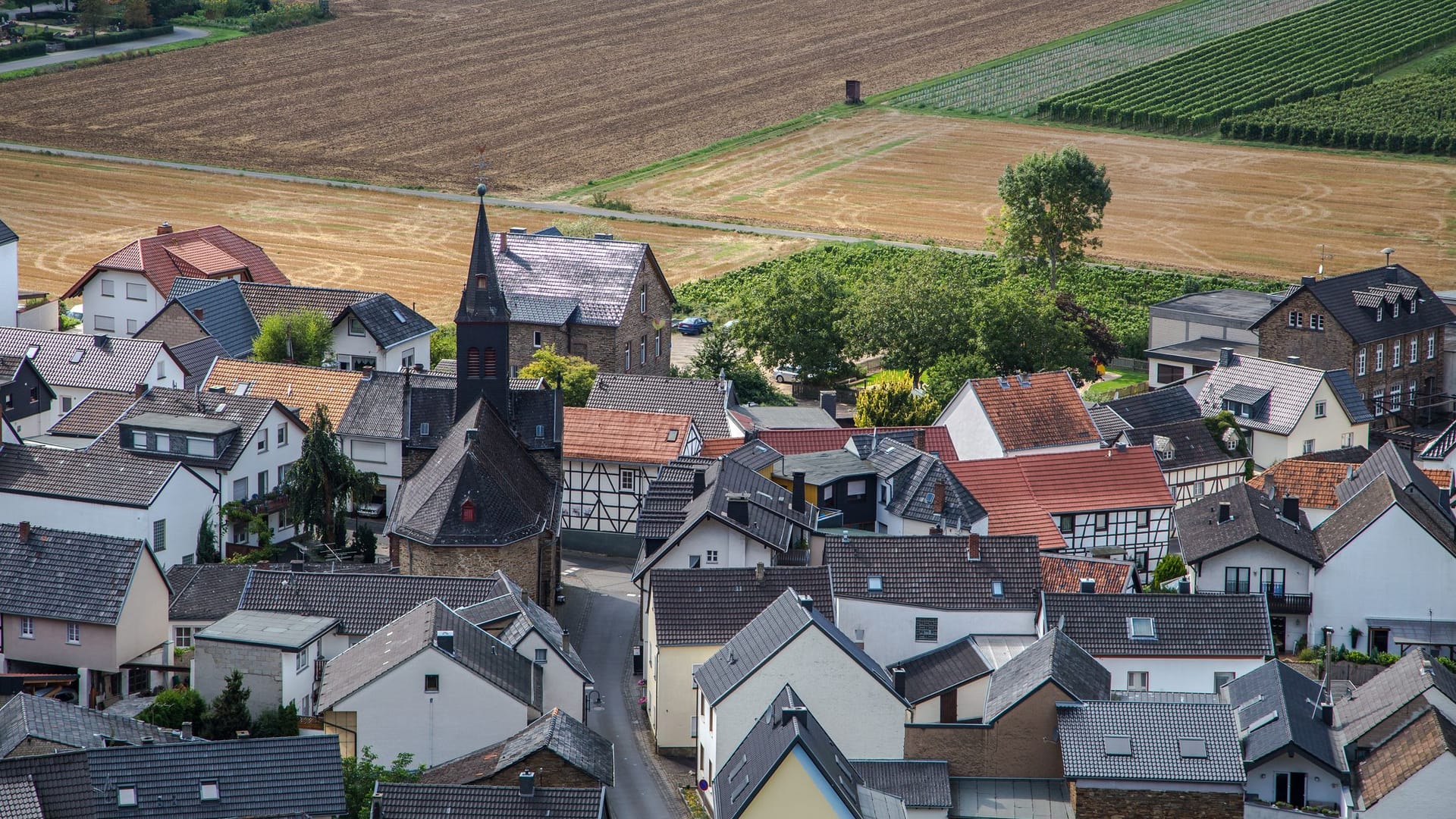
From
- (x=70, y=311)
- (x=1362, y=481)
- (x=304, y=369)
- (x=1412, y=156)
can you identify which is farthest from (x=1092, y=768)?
(x=1412, y=156)

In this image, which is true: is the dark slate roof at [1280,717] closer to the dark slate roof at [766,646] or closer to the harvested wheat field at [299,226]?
the dark slate roof at [766,646]

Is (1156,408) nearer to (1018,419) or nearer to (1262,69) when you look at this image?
(1018,419)

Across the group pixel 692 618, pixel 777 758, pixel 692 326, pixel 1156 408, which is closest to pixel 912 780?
pixel 777 758

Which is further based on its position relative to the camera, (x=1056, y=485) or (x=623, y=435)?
(x=623, y=435)

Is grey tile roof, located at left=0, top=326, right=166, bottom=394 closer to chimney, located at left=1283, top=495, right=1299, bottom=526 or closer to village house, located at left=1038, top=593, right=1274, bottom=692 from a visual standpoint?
village house, located at left=1038, top=593, right=1274, bottom=692

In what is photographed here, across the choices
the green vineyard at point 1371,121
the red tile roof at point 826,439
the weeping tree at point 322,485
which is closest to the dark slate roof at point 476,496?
the weeping tree at point 322,485

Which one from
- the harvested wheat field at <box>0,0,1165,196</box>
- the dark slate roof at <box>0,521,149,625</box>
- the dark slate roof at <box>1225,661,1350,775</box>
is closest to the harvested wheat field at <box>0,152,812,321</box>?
the harvested wheat field at <box>0,0,1165,196</box>

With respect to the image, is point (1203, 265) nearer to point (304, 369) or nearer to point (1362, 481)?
point (1362, 481)
